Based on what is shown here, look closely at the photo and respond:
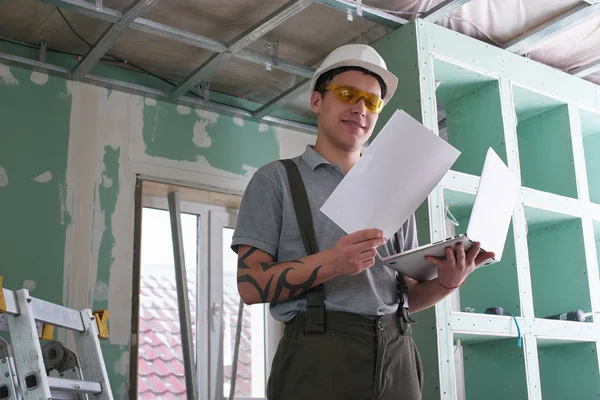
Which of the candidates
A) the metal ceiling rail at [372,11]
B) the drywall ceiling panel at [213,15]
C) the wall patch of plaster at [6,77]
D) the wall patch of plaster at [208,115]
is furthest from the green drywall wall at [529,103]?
the wall patch of plaster at [6,77]

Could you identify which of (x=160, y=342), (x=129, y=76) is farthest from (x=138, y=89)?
(x=160, y=342)

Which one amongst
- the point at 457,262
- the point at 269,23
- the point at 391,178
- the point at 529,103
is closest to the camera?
the point at 391,178

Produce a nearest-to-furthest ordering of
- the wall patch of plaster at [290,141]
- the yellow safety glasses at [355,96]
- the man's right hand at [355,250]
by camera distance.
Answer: the man's right hand at [355,250] → the yellow safety glasses at [355,96] → the wall patch of plaster at [290,141]

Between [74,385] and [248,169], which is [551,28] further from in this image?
[74,385]

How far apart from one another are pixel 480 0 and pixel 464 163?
84 cm

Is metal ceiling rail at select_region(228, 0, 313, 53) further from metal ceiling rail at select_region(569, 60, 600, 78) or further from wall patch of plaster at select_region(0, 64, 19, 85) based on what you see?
metal ceiling rail at select_region(569, 60, 600, 78)

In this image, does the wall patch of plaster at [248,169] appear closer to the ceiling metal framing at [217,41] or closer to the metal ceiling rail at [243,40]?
the ceiling metal framing at [217,41]

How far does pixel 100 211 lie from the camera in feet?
12.8

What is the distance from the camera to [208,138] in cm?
439

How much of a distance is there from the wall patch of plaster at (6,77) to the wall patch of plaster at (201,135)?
3.59 ft

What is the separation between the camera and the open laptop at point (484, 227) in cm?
163

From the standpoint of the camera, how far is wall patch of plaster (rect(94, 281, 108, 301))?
3768 mm

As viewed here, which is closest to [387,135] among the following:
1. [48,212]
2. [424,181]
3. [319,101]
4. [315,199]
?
[424,181]

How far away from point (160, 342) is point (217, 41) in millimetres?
1900
